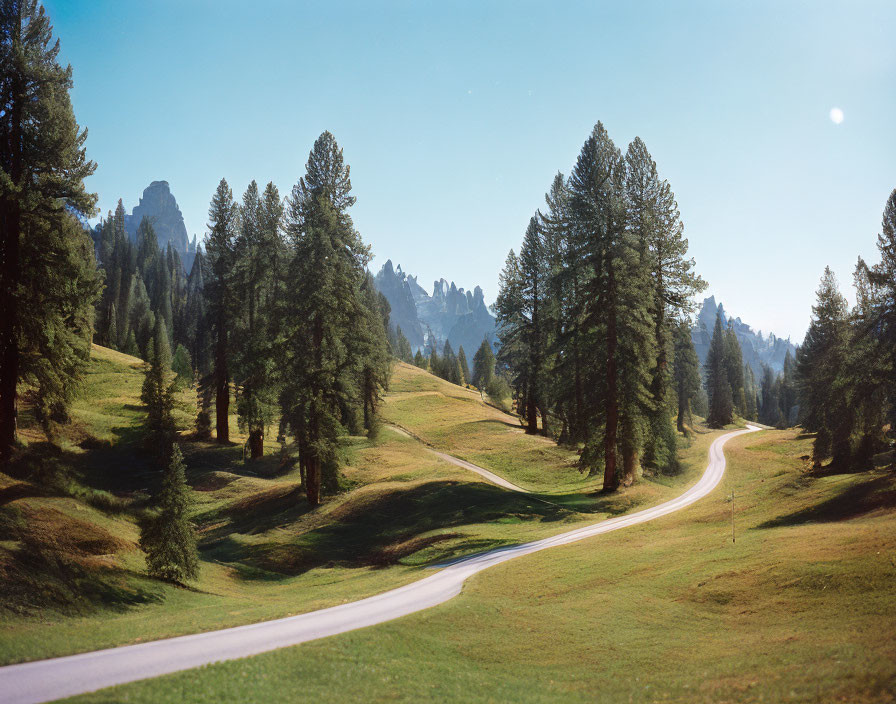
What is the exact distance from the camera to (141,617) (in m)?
17.5

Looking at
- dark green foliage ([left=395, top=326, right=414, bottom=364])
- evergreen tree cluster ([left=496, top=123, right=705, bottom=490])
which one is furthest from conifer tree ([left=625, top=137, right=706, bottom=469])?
dark green foliage ([left=395, top=326, right=414, bottom=364])

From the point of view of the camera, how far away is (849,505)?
23.3 m

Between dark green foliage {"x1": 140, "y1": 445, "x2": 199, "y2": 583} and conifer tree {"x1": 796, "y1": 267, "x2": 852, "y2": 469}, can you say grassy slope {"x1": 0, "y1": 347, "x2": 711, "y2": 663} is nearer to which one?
dark green foliage {"x1": 140, "y1": 445, "x2": 199, "y2": 583}

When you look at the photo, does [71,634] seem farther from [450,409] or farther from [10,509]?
[450,409]

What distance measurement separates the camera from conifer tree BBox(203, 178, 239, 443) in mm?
45125

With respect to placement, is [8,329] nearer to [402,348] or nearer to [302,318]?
[302,318]

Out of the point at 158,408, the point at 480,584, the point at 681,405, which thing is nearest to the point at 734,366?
the point at 681,405

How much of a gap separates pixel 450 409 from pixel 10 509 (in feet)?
157

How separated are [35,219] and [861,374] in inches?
1758

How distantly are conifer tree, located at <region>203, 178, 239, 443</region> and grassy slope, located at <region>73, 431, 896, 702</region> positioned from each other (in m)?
32.0

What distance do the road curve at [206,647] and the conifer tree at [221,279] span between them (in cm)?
3014

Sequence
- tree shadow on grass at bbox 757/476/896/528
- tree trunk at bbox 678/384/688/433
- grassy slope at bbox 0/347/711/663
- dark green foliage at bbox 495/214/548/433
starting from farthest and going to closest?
1. tree trunk at bbox 678/384/688/433
2. dark green foliage at bbox 495/214/548/433
3. tree shadow on grass at bbox 757/476/896/528
4. grassy slope at bbox 0/347/711/663

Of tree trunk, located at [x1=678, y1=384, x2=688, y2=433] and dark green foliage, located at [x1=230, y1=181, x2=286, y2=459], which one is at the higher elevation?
dark green foliage, located at [x1=230, y1=181, x2=286, y2=459]

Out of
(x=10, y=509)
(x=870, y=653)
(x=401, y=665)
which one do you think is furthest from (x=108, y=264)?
(x=870, y=653)
